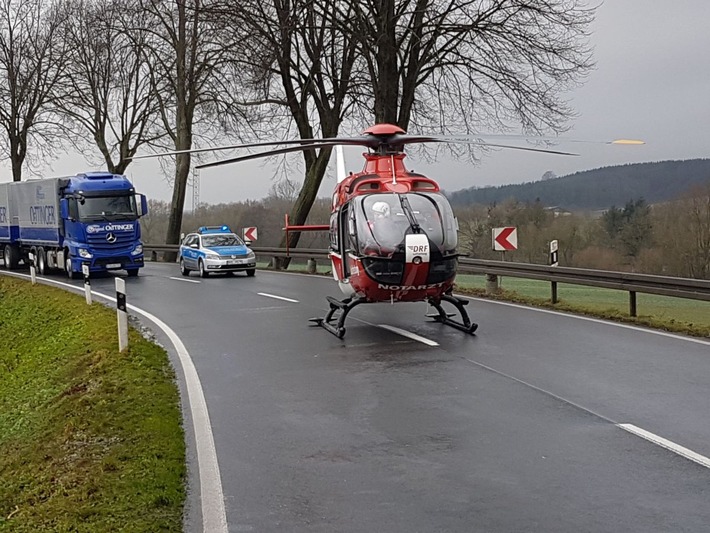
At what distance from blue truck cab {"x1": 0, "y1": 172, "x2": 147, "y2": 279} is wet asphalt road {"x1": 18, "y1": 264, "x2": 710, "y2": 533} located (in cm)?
1469

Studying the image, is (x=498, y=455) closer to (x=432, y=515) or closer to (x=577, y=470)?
(x=577, y=470)

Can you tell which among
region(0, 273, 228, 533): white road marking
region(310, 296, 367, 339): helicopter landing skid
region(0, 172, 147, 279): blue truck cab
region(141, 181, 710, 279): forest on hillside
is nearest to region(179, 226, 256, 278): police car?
region(0, 172, 147, 279): blue truck cab

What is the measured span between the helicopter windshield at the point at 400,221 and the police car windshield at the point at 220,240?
16.1 m

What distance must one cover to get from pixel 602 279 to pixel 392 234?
5.52 meters

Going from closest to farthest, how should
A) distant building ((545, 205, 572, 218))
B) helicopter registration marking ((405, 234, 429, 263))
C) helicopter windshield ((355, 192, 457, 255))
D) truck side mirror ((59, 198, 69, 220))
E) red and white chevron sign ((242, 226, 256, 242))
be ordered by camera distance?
helicopter registration marking ((405, 234, 429, 263))
helicopter windshield ((355, 192, 457, 255))
distant building ((545, 205, 572, 218))
truck side mirror ((59, 198, 69, 220))
red and white chevron sign ((242, 226, 256, 242))

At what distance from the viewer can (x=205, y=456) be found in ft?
22.8

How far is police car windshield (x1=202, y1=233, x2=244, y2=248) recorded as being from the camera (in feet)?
94.0

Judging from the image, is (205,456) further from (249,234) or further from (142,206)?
(249,234)

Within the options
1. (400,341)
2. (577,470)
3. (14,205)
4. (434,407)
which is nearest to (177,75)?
(14,205)

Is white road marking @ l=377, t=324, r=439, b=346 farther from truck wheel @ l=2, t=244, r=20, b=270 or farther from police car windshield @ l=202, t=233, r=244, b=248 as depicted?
truck wheel @ l=2, t=244, r=20, b=270

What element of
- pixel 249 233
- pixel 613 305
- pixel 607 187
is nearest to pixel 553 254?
pixel 613 305

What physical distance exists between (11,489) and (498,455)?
4.07 m

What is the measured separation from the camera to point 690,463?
20.9 feet

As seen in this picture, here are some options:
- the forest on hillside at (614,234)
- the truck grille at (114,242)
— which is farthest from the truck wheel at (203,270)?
the forest on hillside at (614,234)
